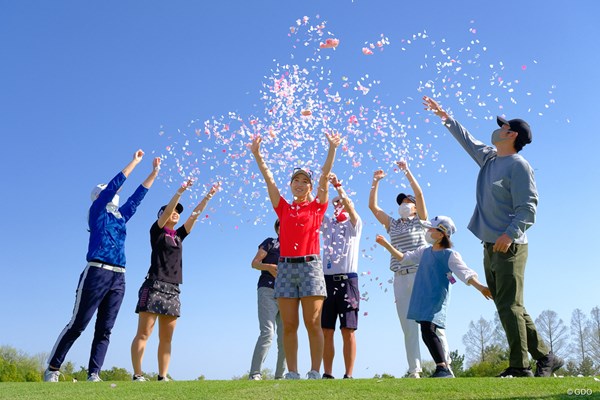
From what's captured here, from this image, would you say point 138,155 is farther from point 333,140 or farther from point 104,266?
point 333,140

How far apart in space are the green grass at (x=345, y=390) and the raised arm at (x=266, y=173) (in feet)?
7.09

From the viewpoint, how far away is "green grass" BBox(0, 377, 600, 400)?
496 centimetres

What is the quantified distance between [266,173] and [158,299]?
2.79m

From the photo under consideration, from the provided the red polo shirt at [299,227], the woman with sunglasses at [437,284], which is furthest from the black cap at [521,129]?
the red polo shirt at [299,227]

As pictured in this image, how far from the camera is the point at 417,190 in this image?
869cm

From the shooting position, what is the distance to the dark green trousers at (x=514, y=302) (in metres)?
6.09

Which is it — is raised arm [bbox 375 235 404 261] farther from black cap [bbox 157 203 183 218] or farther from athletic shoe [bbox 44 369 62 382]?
athletic shoe [bbox 44 369 62 382]

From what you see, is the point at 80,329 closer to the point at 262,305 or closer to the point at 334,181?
the point at 262,305

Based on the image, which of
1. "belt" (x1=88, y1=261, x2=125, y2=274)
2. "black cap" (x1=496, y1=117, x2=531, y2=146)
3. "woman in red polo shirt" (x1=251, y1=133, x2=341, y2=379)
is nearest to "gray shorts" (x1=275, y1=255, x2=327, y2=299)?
"woman in red polo shirt" (x1=251, y1=133, x2=341, y2=379)

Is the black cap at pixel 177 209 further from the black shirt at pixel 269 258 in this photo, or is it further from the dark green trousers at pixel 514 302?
the dark green trousers at pixel 514 302

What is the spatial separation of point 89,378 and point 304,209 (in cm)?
378

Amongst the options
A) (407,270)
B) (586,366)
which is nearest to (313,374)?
(407,270)

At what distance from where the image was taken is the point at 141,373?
8391 mm

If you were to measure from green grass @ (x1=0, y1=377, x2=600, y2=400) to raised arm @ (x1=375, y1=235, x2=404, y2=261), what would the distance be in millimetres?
2334
